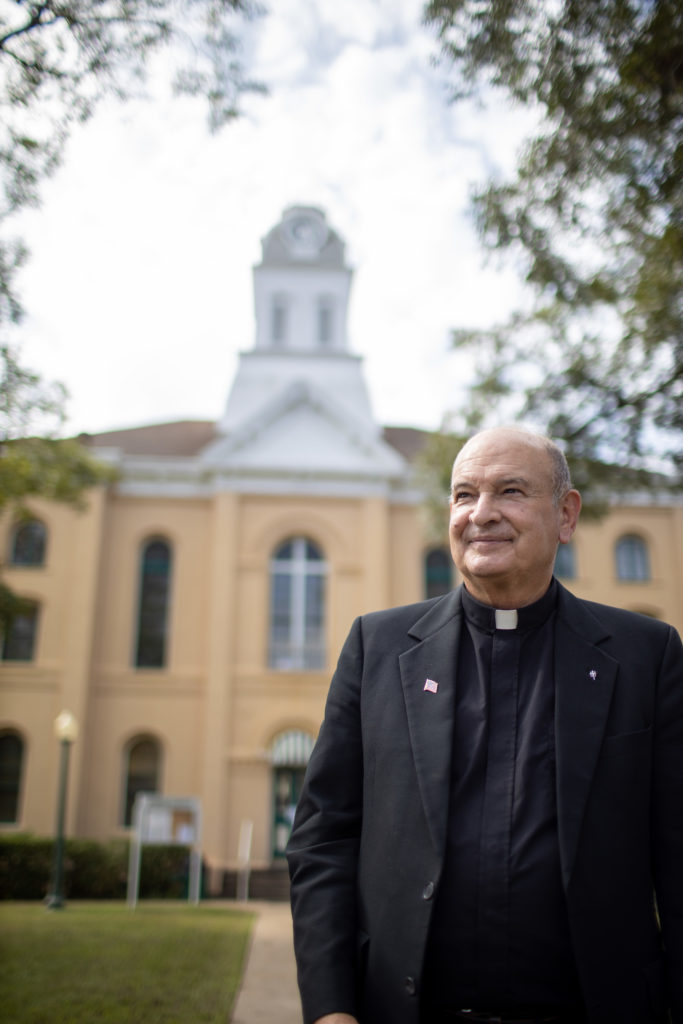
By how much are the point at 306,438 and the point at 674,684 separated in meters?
21.5

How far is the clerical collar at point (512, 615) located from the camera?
108 inches

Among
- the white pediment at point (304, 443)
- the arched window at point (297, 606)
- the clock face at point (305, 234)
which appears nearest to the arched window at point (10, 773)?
the arched window at point (297, 606)

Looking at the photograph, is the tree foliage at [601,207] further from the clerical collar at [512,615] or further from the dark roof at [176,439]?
the dark roof at [176,439]

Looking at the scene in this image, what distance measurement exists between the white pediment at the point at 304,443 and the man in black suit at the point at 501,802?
20.7 meters

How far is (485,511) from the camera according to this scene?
268 centimetres

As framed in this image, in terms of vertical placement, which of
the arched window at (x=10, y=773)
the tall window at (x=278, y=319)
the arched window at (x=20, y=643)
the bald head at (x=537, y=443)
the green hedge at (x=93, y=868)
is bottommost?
the green hedge at (x=93, y=868)

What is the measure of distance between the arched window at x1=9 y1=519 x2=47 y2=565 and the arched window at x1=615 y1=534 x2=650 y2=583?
15.3m

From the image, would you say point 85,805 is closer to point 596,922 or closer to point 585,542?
point 585,542

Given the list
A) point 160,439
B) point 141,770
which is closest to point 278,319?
point 160,439

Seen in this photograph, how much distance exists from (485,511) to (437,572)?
21.6m

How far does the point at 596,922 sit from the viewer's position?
7.66 feet

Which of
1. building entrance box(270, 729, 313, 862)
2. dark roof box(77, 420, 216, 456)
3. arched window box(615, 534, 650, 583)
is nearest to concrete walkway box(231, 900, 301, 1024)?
building entrance box(270, 729, 313, 862)

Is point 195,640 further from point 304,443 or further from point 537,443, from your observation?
point 537,443

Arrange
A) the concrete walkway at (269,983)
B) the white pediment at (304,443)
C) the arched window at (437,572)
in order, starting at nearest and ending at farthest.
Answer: the concrete walkway at (269,983) < the white pediment at (304,443) < the arched window at (437,572)
